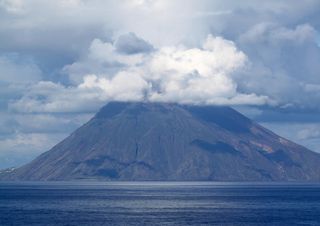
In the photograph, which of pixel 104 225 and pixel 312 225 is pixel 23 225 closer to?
pixel 104 225

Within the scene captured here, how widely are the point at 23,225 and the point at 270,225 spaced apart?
79.4 metres

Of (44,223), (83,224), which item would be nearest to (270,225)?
(83,224)

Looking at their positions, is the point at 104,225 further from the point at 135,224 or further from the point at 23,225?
the point at 23,225

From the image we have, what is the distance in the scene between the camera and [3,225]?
633 feet

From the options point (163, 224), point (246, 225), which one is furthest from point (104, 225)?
point (246, 225)

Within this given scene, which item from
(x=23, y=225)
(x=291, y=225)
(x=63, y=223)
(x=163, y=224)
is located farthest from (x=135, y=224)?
(x=291, y=225)

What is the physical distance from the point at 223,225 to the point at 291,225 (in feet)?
72.0

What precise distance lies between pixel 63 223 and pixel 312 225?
80931 millimetres

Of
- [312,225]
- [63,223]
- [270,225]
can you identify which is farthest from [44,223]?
[312,225]

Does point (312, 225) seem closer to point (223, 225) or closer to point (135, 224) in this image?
point (223, 225)

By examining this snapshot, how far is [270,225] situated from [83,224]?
6055 cm

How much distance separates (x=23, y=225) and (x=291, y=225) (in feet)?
282

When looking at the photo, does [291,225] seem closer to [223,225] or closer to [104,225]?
[223,225]

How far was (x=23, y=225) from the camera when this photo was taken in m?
194
